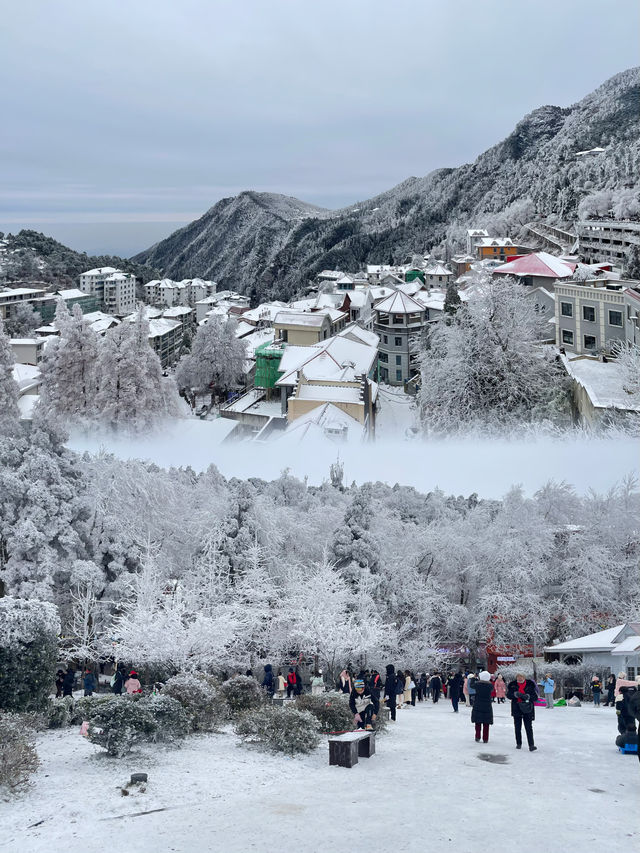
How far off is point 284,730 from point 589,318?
9.34 m

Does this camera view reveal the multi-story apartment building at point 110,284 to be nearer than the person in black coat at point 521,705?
No

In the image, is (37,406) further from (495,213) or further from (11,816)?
(495,213)

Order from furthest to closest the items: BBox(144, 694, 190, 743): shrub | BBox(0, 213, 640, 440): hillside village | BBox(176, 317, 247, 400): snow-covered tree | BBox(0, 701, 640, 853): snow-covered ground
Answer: BBox(176, 317, 247, 400): snow-covered tree < BBox(0, 213, 640, 440): hillside village < BBox(144, 694, 190, 743): shrub < BBox(0, 701, 640, 853): snow-covered ground

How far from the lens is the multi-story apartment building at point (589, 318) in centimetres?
1270

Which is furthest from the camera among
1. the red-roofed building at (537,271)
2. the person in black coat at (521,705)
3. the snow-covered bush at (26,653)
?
the red-roofed building at (537,271)

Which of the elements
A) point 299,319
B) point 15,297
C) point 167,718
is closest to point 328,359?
point 167,718

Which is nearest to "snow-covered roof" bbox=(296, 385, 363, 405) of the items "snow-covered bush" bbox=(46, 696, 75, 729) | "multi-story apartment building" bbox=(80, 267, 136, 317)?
"snow-covered bush" bbox=(46, 696, 75, 729)

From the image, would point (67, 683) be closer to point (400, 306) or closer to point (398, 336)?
point (398, 336)

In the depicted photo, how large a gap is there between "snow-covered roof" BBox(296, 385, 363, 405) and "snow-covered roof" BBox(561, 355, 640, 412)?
302 centimetres

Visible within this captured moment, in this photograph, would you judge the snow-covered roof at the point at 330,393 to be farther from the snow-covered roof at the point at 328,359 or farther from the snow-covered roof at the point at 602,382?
the snow-covered roof at the point at 602,382

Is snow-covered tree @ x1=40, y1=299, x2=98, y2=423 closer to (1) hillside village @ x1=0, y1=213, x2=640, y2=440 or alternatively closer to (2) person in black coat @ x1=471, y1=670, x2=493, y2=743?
(1) hillside village @ x1=0, y1=213, x2=640, y2=440

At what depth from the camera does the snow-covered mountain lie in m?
77.4

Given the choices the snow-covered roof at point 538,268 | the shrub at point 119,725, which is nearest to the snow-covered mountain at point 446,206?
the snow-covered roof at point 538,268

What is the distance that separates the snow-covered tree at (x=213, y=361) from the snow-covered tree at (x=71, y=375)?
1.68 m
